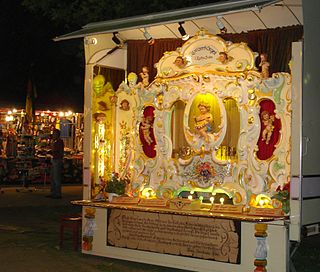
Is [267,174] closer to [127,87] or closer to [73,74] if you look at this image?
[127,87]

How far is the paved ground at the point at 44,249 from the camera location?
930 centimetres

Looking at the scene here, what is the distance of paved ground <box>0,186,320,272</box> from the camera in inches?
366

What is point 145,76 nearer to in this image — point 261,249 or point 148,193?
point 148,193

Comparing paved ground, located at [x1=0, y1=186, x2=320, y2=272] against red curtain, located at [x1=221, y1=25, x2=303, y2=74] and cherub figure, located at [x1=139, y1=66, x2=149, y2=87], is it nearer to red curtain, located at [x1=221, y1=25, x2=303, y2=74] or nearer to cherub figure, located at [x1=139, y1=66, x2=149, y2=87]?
cherub figure, located at [x1=139, y1=66, x2=149, y2=87]

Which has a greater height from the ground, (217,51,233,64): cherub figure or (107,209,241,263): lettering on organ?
(217,51,233,64): cherub figure

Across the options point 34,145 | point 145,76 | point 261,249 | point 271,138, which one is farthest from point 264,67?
point 34,145

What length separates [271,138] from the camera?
8.95 metres

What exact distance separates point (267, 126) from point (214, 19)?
178 cm

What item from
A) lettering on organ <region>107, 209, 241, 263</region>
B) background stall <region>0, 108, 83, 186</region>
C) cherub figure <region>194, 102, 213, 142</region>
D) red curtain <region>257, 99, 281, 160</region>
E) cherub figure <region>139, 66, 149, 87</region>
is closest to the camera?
lettering on organ <region>107, 209, 241, 263</region>

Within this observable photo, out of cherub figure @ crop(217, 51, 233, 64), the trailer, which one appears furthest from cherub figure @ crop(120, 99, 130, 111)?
cherub figure @ crop(217, 51, 233, 64)

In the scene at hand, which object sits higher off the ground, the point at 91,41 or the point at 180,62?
the point at 91,41

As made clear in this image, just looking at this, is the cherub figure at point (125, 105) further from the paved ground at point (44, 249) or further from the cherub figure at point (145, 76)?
the paved ground at point (44, 249)

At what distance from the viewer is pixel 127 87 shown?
10.6 metres

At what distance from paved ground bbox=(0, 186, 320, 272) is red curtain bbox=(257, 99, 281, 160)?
6.27 feet
